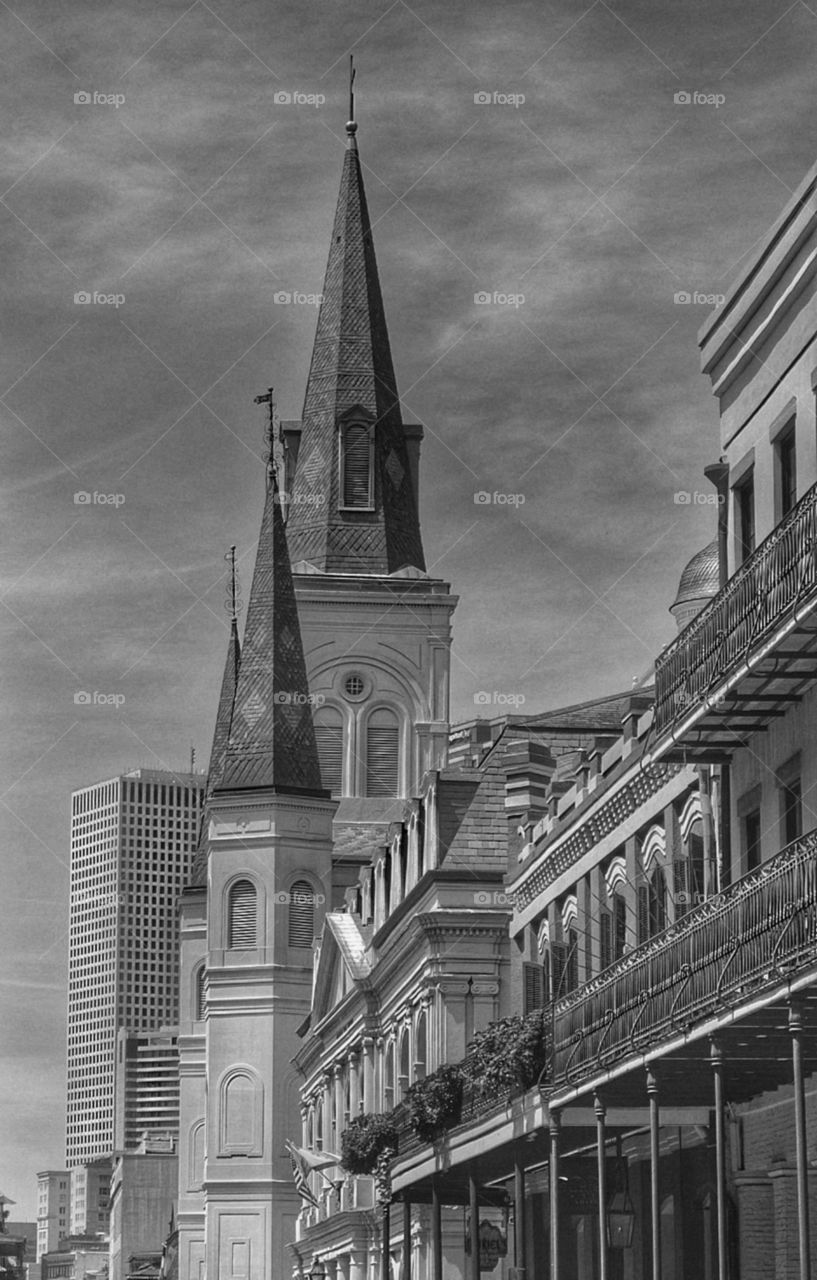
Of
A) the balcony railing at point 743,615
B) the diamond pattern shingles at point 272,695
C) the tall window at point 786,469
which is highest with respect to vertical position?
the diamond pattern shingles at point 272,695

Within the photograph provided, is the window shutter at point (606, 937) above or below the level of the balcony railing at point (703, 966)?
above

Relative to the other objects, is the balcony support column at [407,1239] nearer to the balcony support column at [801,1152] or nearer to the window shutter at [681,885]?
the window shutter at [681,885]

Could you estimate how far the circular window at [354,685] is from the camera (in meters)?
111

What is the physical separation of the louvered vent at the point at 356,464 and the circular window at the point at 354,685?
728 cm

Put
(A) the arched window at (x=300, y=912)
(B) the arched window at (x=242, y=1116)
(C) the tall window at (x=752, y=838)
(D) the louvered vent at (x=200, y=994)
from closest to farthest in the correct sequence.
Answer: (C) the tall window at (x=752, y=838) → (B) the arched window at (x=242, y=1116) → (A) the arched window at (x=300, y=912) → (D) the louvered vent at (x=200, y=994)

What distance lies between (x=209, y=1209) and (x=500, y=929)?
41.4 metres

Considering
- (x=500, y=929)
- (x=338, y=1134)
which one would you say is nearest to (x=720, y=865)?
(x=500, y=929)

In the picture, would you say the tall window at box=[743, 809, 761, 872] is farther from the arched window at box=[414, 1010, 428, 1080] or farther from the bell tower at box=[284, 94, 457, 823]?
the bell tower at box=[284, 94, 457, 823]

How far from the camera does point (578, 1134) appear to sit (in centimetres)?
3956

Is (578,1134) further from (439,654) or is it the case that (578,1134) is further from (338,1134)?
(439,654)

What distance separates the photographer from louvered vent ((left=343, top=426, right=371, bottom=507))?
11175cm

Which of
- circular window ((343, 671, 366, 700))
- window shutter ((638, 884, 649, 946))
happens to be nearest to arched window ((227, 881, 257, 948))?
circular window ((343, 671, 366, 700))

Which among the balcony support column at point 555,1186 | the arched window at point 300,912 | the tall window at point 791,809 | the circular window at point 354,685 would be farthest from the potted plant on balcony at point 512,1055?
→ the circular window at point 354,685

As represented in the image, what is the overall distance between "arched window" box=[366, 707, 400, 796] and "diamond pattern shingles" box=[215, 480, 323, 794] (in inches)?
437
